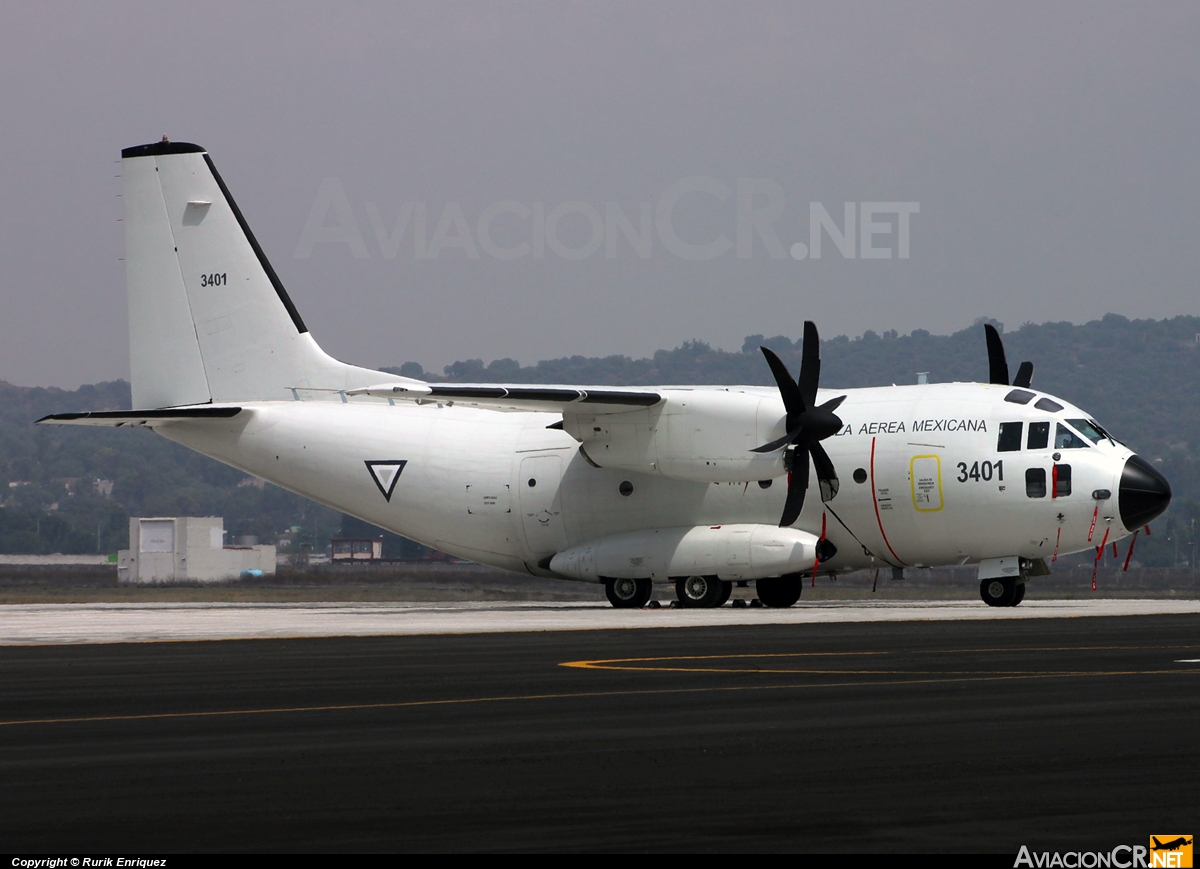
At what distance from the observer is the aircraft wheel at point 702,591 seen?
121 feet

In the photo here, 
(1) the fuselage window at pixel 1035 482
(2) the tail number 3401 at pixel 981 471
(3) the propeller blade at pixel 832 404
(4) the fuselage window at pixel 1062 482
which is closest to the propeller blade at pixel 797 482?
(3) the propeller blade at pixel 832 404

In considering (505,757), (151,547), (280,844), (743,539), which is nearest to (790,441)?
(743,539)

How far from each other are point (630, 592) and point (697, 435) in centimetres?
513

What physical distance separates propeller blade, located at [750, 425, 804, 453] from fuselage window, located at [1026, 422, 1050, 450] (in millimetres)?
4970

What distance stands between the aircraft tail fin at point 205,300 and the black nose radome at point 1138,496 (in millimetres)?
18428

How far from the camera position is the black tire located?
3550 cm

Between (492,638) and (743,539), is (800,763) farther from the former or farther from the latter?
(743,539)

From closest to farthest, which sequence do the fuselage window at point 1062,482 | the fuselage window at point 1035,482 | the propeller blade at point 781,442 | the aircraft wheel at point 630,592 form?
the propeller blade at point 781,442 → the fuselage window at point 1062,482 → the fuselage window at point 1035,482 → the aircraft wheel at point 630,592

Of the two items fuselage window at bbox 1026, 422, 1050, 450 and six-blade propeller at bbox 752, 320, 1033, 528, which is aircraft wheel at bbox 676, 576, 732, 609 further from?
fuselage window at bbox 1026, 422, 1050, 450

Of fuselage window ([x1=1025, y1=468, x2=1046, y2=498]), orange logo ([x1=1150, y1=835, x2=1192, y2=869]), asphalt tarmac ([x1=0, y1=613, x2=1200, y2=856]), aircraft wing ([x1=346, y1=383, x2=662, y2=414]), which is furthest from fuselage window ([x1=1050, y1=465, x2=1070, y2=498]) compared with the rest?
orange logo ([x1=1150, y1=835, x2=1192, y2=869])

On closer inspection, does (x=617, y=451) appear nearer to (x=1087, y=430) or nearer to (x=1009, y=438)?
(x=1009, y=438)

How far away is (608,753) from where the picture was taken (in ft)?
34.7

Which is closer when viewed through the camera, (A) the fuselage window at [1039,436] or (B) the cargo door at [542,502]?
(A) the fuselage window at [1039,436]

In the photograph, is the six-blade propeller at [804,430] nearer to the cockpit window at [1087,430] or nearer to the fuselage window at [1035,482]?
the fuselage window at [1035,482]
